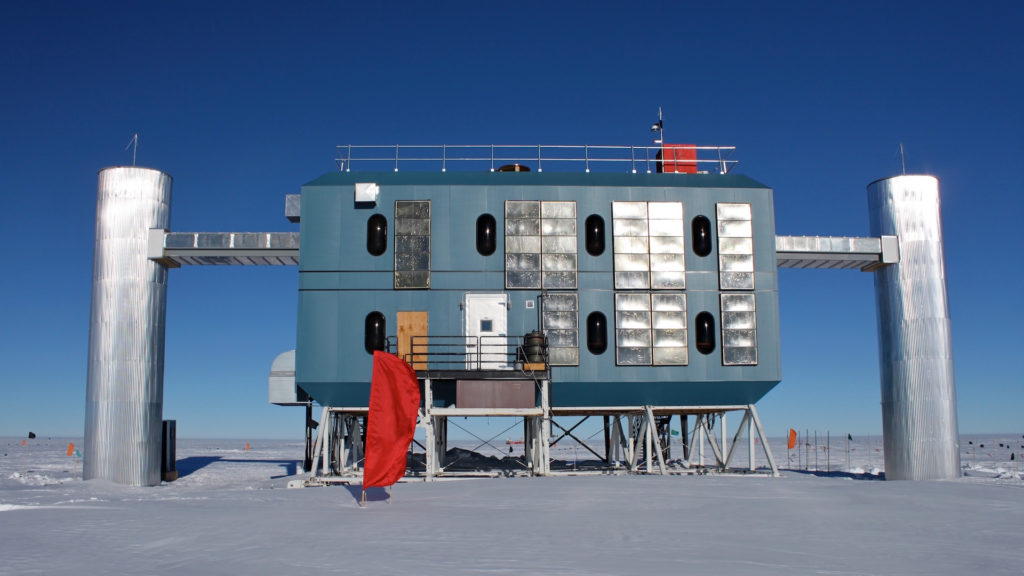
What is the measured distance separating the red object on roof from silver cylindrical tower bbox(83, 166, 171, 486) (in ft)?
64.4

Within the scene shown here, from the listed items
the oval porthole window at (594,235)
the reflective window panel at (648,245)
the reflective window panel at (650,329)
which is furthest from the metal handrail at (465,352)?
the reflective window panel at (648,245)

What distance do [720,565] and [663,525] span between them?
141 inches

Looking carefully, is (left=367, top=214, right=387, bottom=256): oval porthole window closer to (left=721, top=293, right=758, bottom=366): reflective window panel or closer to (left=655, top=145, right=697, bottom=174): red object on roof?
(left=655, top=145, right=697, bottom=174): red object on roof

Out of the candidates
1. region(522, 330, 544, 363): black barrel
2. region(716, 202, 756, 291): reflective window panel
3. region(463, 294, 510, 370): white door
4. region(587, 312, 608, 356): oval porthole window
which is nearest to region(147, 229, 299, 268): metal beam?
region(463, 294, 510, 370): white door

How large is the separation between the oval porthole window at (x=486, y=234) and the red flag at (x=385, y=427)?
1215 centimetres

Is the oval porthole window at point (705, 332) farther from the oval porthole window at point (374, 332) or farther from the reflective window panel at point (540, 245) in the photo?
the oval porthole window at point (374, 332)

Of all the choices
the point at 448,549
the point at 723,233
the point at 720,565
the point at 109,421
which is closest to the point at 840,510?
the point at 720,565

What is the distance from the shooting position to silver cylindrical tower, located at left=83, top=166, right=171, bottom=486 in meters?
30.8

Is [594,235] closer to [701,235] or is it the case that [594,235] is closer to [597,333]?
[597,333]

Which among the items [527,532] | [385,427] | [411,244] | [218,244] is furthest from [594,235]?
[527,532]

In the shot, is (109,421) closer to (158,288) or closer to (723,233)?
(158,288)

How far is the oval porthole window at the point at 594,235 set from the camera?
3023 cm

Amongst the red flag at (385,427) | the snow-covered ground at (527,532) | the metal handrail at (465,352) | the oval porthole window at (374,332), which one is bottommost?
the snow-covered ground at (527,532)

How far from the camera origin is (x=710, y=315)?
99.1ft
